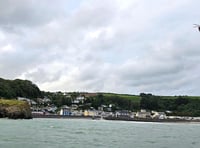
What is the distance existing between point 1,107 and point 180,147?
132527 millimetres

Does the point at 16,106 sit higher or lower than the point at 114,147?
higher

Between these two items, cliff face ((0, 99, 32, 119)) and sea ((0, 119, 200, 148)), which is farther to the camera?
cliff face ((0, 99, 32, 119))

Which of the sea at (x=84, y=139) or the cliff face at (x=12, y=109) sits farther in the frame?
the cliff face at (x=12, y=109)

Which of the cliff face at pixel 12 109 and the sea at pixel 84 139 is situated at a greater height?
the cliff face at pixel 12 109

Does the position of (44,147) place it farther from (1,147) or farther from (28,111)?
(28,111)

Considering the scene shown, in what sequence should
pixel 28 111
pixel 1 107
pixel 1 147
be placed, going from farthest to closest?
pixel 28 111 < pixel 1 107 < pixel 1 147

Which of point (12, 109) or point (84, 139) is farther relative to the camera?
point (12, 109)

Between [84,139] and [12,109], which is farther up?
[12,109]

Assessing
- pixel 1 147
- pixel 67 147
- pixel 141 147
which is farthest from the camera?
pixel 141 147

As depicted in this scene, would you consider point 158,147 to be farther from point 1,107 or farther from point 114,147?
point 1,107

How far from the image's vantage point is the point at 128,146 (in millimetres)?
55781

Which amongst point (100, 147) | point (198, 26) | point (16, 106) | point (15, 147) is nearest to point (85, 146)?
point (100, 147)

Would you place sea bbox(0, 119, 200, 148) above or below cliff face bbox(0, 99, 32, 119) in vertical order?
below

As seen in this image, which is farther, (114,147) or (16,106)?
(16,106)
